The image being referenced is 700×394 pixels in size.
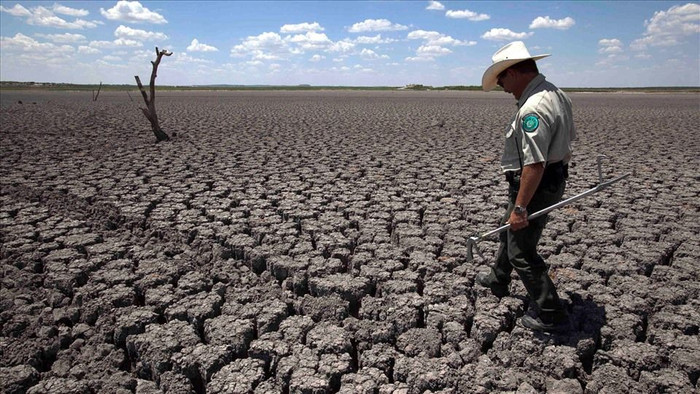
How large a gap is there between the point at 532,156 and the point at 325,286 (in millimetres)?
1696

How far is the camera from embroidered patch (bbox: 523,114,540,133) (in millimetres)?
2193

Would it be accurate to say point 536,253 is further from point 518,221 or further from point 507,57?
point 507,57

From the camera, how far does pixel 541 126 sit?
7.21 feet

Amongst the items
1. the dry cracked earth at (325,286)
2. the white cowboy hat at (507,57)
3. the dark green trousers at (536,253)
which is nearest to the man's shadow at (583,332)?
the dry cracked earth at (325,286)

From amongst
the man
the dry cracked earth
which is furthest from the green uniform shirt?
the dry cracked earth

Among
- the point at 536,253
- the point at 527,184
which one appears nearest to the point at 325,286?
the point at 536,253

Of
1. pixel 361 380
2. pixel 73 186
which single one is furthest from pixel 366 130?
→ pixel 361 380

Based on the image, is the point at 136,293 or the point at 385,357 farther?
the point at 136,293

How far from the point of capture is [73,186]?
610 centimetres

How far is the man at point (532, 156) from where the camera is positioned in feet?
7.29

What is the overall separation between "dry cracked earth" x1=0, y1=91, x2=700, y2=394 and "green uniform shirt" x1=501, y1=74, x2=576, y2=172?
1.03 meters

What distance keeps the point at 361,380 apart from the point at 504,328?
989mm

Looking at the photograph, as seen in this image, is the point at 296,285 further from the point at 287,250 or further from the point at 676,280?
the point at 676,280

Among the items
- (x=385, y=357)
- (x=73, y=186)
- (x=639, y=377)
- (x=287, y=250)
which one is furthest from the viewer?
(x=73, y=186)
